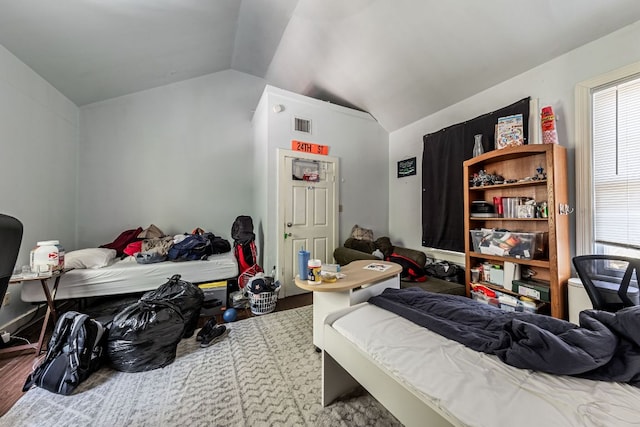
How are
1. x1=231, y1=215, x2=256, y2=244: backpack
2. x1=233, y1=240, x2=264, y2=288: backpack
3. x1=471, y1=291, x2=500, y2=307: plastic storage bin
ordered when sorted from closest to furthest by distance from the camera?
x1=471, y1=291, x2=500, y2=307: plastic storage bin, x1=233, y1=240, x2=264, y2=288: backpack, x1=231, y1=215, x2=256, y2=244: backpack

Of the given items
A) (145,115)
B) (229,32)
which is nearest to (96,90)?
(145,115)

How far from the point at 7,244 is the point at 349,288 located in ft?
4.94

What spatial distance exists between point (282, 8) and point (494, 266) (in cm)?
356

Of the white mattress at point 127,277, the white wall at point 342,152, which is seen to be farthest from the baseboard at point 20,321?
the white wall at point 342,152

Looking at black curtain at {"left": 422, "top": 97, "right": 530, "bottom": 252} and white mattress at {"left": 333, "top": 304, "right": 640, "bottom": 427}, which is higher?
black curtain at {"left": 422, "top": 97, "right": 530, "bottom": 252}

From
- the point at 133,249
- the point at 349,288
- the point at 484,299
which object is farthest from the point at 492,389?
the point at 133,249

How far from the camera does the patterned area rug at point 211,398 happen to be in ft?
4.13

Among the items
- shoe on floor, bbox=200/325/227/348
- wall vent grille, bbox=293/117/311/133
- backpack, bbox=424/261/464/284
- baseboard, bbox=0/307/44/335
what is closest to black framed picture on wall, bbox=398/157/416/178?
backpack, bbox=424/261/464/284

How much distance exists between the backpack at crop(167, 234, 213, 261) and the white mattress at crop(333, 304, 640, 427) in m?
2.30

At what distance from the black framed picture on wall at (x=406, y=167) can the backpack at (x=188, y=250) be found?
10.0 feet

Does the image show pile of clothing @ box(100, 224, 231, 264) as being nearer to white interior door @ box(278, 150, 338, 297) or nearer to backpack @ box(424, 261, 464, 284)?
white interior door @ box(278, 150, 338, 297)

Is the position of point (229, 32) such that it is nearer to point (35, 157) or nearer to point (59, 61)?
point (59, 61)

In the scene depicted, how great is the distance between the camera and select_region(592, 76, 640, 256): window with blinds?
5.68 feet

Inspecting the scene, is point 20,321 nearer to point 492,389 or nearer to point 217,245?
point 217,245
